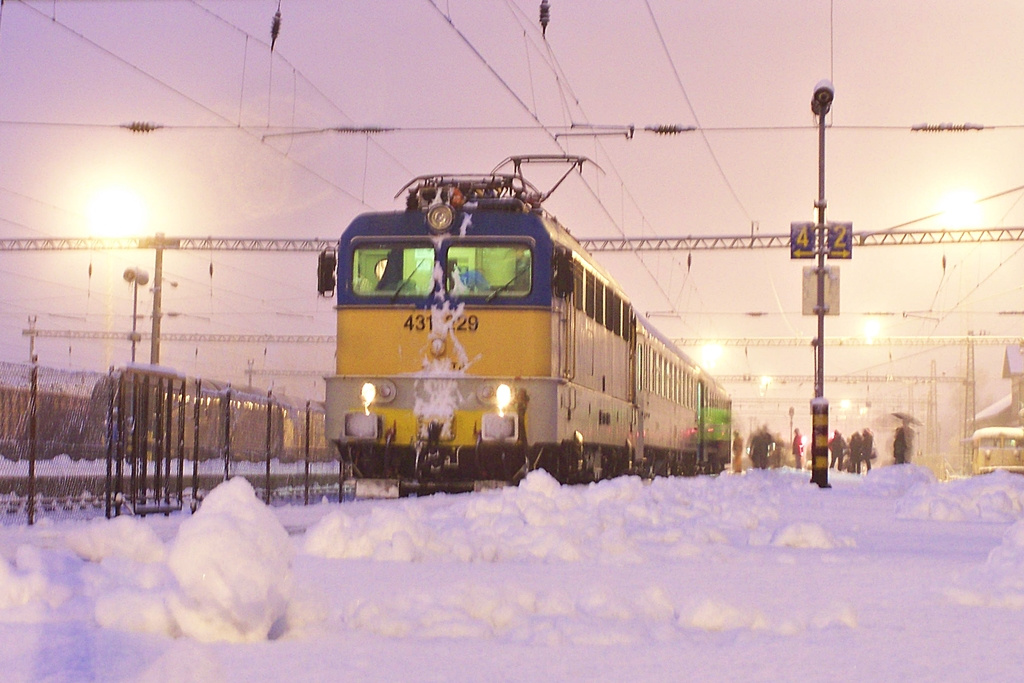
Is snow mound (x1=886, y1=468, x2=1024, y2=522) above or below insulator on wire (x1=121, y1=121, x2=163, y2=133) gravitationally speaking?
below

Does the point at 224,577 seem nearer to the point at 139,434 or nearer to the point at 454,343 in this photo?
the point at 139,434

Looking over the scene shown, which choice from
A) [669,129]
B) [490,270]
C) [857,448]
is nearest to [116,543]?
[490,270]

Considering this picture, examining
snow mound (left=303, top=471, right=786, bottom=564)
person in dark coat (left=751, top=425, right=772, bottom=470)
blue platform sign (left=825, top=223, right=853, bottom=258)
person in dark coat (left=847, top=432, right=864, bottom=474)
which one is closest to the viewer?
snow mound (left=303, top=471, right=786, bottom=564)

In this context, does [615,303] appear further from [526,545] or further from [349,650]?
[349,650]

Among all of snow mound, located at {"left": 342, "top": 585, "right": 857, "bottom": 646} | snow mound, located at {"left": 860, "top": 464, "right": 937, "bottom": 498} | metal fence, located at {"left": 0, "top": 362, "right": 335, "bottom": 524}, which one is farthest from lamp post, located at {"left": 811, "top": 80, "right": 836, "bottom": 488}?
snow mound, located at {"left": 342, "top": 585, "right": 857, "bottom": 646}

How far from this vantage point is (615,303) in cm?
2311

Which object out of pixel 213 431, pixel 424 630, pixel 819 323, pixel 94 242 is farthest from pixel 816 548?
→ pixel 94 242

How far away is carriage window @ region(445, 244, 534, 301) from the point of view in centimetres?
1717

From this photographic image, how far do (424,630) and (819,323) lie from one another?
784 inches

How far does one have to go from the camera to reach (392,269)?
17422 millimetres

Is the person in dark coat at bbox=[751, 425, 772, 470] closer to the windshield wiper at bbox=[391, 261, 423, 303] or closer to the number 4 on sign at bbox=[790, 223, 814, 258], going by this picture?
the number 4 on sign at bbox=[790, 223, 814, 258]

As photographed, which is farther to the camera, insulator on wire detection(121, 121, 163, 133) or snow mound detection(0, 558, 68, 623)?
insulator on wire detection(121, 121, 163, 133)

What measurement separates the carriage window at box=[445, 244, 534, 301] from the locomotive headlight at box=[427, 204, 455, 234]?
0.30 metres

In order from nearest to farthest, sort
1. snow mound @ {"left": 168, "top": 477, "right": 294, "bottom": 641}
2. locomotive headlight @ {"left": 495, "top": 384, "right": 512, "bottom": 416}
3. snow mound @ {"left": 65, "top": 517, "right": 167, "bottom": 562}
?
snow mound @ {"left": 168, "top": 477, "right": 294, "bottom": 641}, snow mound @ {"left": 65, "top": 517, "right": 167, "bottom": 562}, locomotive headlight @ {"left": 495, "top": 384, "right": 512, "bottom": 416}
